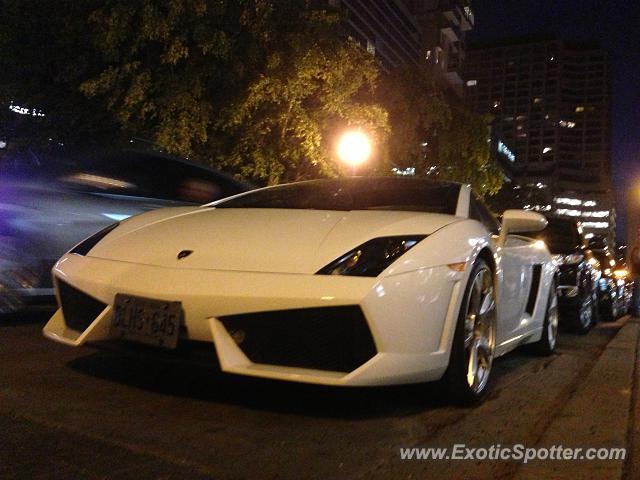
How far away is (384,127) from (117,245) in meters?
12.5

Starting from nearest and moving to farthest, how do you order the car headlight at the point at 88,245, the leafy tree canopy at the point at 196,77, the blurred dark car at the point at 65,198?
the car headlight at the point at 88,245 → the blurred dark car at the point at 65,198 → the leafy tree canopy at the point at 196,77

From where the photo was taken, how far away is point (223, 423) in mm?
2850

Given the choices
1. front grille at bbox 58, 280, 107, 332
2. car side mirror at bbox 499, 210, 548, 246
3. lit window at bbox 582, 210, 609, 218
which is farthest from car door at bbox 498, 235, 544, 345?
lit window at bbox 582, 210, 609, 218

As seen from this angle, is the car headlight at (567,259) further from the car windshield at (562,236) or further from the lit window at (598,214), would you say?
the lit window at (598,214)

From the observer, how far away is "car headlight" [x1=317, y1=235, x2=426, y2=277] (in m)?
2.86

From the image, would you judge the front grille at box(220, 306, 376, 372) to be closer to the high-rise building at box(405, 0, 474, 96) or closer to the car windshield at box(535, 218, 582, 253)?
the car windshield at box(535, 218, 582, 253)

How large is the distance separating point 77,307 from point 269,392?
1.02 m

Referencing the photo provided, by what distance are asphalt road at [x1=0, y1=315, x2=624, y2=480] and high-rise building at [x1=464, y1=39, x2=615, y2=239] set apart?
5152 inches

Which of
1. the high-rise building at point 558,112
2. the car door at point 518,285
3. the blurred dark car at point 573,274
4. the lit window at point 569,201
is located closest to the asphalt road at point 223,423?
the car door at point 518,285

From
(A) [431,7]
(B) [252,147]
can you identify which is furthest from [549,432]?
(A) [431,7]

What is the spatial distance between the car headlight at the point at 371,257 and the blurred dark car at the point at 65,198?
9.65ft

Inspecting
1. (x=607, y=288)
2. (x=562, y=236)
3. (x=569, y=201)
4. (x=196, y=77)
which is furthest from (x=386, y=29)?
(x=569, y=201)

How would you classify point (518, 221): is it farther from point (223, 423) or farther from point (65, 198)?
point (65, 198)

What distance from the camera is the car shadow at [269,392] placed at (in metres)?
3.19
